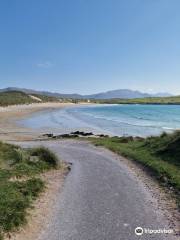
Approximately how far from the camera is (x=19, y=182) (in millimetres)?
13750

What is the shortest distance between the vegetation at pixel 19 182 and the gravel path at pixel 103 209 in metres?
0.84

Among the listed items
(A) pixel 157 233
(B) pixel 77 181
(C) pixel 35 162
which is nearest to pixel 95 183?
(B) pixel 77 181

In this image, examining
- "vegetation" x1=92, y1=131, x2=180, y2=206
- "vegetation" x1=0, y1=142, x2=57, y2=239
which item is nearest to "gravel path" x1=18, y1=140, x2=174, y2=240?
"vegetation" x1=0, y1=142, x2=57, y2=239

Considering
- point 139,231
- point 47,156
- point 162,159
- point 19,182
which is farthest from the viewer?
point 162,159

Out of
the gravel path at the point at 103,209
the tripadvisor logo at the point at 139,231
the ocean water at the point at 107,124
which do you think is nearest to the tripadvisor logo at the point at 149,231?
the tripadvisor logo at the point at 139,231

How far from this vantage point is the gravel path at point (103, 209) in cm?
924

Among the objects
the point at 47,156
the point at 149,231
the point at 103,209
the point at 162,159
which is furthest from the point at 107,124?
the point at 149,231

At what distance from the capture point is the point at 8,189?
1236 centimetres

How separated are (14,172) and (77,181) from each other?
255 cm

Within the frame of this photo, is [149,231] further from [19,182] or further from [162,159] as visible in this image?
[162,159]

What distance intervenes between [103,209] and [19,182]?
152 inches

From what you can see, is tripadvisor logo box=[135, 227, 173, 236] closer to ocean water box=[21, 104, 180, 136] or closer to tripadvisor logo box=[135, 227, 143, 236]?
tripadvisor logo box=[135, 227, 143, 236]

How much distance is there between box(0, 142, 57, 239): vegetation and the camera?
9.77 meters

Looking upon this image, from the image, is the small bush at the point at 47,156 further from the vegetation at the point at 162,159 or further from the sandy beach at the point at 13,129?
the sandy beach at the point at 13,129
